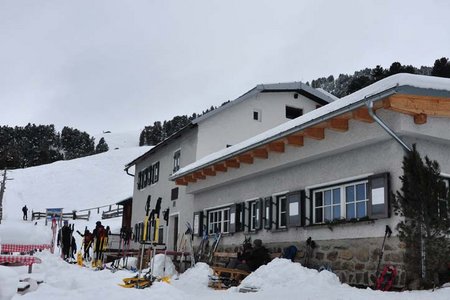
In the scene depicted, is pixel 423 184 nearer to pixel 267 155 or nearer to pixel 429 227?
pixel 429 227

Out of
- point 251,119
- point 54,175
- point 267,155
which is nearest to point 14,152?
point 54,175

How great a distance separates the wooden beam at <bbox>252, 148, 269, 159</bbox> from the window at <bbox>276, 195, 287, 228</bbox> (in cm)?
115

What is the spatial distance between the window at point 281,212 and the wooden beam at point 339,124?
3242 millimetres

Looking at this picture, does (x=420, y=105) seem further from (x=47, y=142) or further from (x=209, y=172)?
(x=47, y=142)

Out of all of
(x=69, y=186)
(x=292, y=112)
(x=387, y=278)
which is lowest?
(x=387, y=278)

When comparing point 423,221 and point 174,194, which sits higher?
point 174,194

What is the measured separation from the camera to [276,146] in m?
12.9

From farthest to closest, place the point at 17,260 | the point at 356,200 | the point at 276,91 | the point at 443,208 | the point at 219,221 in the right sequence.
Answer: the point at 276,91 < the point at 219,221 < the point at 17,260 < the point at 356,200 < the point at 443,208

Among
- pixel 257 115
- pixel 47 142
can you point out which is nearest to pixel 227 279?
pixel 257 115

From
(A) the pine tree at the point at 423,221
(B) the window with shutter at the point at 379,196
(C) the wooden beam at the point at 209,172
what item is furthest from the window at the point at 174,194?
(A) the pine tree at the point at 423,221

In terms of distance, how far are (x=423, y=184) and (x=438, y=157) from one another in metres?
1.19

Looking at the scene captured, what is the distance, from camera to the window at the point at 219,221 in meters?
16.4

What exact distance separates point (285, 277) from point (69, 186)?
6240cm

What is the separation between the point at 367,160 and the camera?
34.7ft
